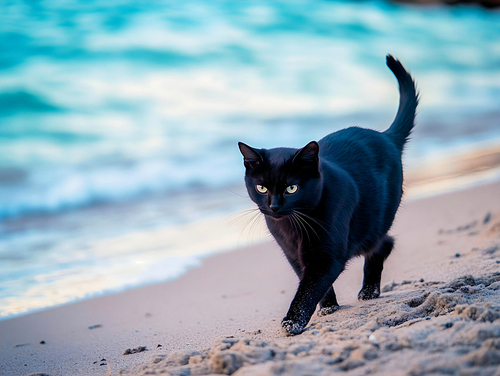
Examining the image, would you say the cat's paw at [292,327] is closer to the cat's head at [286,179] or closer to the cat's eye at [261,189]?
the cat's head at [286,179]

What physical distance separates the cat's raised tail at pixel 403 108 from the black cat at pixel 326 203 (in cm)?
25

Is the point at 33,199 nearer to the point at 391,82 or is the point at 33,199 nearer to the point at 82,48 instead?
the point at 82,48

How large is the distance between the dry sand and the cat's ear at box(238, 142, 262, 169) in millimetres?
909

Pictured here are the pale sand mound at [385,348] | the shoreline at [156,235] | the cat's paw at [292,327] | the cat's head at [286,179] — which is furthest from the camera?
the shoreline at [156,235]

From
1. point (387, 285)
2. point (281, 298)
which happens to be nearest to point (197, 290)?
point (281, 298)

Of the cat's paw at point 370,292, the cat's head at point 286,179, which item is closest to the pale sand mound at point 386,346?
the cat's paw at point 370,292

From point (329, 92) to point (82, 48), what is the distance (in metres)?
5.33

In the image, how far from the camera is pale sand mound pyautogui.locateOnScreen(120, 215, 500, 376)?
5.43ft

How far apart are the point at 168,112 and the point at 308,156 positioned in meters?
7.02

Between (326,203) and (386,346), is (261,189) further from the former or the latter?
→ (386,346)

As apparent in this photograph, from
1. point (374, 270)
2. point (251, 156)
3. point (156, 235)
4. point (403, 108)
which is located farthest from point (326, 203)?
point (156, 235)

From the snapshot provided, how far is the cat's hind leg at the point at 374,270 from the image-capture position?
3.12 metres

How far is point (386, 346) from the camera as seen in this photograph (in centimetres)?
187

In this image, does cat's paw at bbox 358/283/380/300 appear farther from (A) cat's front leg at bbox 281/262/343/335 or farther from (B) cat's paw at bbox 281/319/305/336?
(B) cat's paw at bbox 281/319/305/336
